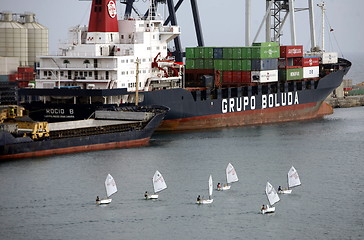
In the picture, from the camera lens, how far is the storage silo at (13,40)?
294 ft

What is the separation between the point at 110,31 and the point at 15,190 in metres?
21.9

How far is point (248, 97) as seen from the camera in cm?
6819

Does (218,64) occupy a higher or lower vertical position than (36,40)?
lower

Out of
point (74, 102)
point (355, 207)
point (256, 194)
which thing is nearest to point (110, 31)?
point (74, 102)

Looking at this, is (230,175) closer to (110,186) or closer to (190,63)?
(110,186)

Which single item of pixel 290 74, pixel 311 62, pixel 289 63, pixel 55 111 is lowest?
pixel 55 111

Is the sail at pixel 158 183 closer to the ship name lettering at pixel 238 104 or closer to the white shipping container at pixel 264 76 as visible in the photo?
the ship name lettering at pixel 238 104

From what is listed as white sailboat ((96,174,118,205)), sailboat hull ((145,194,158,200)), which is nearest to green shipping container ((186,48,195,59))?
sailboat hull ((145,194,158,200))

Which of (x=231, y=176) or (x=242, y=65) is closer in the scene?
(x=231, y=176)

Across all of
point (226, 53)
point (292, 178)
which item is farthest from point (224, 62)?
point (292, 178)

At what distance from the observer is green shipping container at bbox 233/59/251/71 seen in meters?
68.6

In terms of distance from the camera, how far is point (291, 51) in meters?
72.7

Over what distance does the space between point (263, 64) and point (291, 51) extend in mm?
4947

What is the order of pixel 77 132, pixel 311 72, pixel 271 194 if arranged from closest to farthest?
pixel 271 194
pixel 77 132
pixel 311 72
